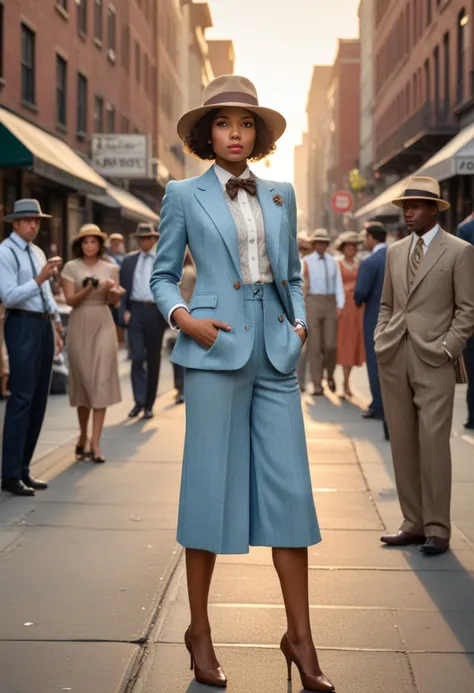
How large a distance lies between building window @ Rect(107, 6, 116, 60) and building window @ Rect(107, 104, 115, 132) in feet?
5.10

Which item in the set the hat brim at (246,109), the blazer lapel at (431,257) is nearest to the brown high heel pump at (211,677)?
the hat brim at (246,109)

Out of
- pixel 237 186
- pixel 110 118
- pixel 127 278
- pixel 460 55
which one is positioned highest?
pixel 460 55

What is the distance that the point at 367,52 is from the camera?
72.8 meters

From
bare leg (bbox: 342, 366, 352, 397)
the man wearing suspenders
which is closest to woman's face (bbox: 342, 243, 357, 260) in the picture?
bare leg (bbox: 342, 366, 352, 397)

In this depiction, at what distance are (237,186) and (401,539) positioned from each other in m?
2.76

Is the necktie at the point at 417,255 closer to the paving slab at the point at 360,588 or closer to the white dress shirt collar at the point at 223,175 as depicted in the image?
the paving slab at the point at 360,588

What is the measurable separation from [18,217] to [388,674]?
473 centimetres

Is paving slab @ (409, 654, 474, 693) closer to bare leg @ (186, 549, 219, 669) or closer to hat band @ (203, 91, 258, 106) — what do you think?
bare leg @ (186, 549, 219, 669)

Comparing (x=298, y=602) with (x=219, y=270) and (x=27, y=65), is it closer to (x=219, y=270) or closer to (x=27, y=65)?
(x=219, y=270)

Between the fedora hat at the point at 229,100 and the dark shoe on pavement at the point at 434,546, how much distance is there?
2.65m

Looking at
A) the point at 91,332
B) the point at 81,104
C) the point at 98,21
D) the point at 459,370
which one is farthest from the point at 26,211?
the point at 98,21

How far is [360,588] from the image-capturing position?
5328 millimetres

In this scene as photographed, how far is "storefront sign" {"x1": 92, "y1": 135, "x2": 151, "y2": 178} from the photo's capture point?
31.6 m

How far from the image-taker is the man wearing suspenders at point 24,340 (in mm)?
7664
